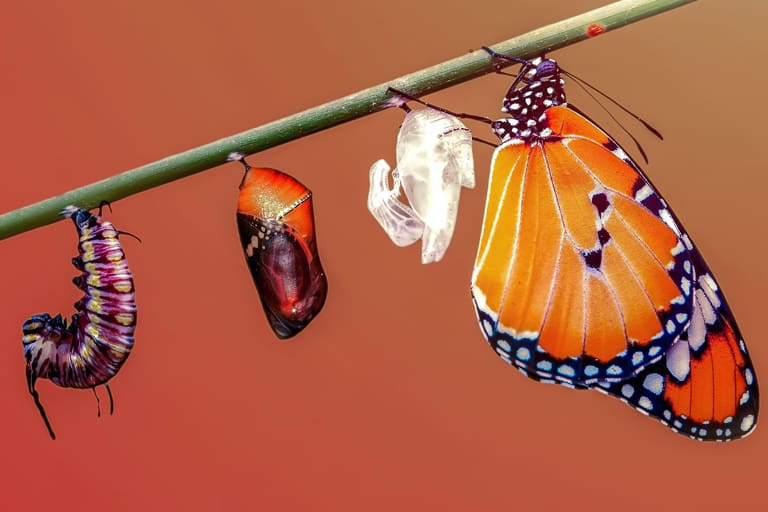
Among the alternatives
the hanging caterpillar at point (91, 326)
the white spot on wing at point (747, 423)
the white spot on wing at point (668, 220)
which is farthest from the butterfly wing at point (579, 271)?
the hanging caterpillar at point (91, 326)

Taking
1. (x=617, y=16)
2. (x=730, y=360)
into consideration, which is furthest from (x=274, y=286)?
(x=730, y=360)

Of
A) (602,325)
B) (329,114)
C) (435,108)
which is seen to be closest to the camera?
(329,114)

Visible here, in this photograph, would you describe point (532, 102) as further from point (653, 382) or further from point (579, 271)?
point (653, 382)

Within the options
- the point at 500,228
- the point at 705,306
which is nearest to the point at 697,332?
the point at 705,306

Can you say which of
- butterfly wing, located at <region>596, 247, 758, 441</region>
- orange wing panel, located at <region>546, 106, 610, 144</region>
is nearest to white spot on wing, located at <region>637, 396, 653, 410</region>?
butterfly wing, located at <region>596, 247, 758, 441</region>

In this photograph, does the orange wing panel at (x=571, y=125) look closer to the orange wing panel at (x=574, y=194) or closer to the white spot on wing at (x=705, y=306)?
the orange wing panel at (x=574, y=194)

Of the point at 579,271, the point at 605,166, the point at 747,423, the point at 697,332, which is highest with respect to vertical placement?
the point at 605,166
